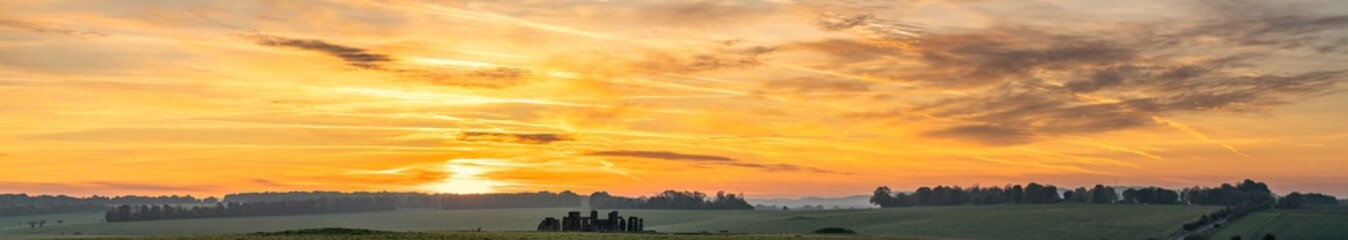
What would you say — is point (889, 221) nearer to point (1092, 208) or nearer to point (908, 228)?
point (908, 228)

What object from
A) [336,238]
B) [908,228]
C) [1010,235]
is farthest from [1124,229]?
[336,238]

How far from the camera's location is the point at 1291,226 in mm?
147500

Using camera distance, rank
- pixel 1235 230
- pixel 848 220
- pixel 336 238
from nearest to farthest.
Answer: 1. pixel 336 238
2. pixel 1235 230
3. pixel 848 220

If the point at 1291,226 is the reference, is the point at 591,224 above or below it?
above

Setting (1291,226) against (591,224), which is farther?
(1291,226)

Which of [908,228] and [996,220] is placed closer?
[908,228]

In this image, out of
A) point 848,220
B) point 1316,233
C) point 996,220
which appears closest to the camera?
point 1316,233

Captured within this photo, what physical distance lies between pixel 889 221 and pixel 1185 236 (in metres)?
49.3

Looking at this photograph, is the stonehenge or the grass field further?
the grass field

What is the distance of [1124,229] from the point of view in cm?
14425

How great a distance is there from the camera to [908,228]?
154000 millimetres

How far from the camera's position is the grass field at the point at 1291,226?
135m

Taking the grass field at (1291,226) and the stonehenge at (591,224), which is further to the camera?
the grass field at (1291,226)

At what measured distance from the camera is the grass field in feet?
444
